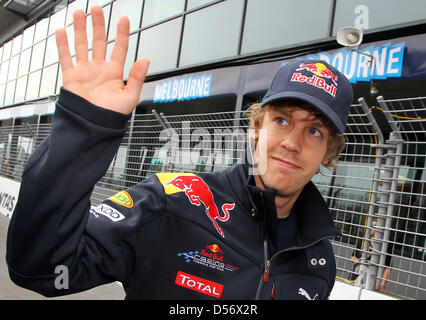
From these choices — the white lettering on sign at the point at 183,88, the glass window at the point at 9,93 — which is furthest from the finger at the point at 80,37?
the glass window at the point at 9,93

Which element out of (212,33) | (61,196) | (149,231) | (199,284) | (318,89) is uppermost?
(212,33)

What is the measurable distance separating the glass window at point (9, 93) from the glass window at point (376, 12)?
16843mm

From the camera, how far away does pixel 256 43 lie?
7137 mm

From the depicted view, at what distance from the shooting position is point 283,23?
265 inches

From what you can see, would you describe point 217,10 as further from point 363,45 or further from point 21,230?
point 21,230

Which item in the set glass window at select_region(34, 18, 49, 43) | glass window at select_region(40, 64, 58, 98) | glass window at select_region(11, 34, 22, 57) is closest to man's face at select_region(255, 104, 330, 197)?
glass window at select_region(40, 64, 58, 98)

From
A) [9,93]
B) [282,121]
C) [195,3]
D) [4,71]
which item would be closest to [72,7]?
[9,93]

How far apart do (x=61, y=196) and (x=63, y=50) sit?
0.44m

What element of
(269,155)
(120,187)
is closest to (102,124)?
(269,155)

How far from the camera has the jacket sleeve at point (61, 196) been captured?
3.28 ft

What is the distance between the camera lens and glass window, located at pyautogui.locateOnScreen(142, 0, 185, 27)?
363 inches

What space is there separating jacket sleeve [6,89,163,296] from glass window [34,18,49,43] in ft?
58.3

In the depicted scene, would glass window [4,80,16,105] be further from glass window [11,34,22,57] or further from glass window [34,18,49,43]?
glass window [34,18,49,43]

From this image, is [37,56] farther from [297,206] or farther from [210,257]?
[210,257]
